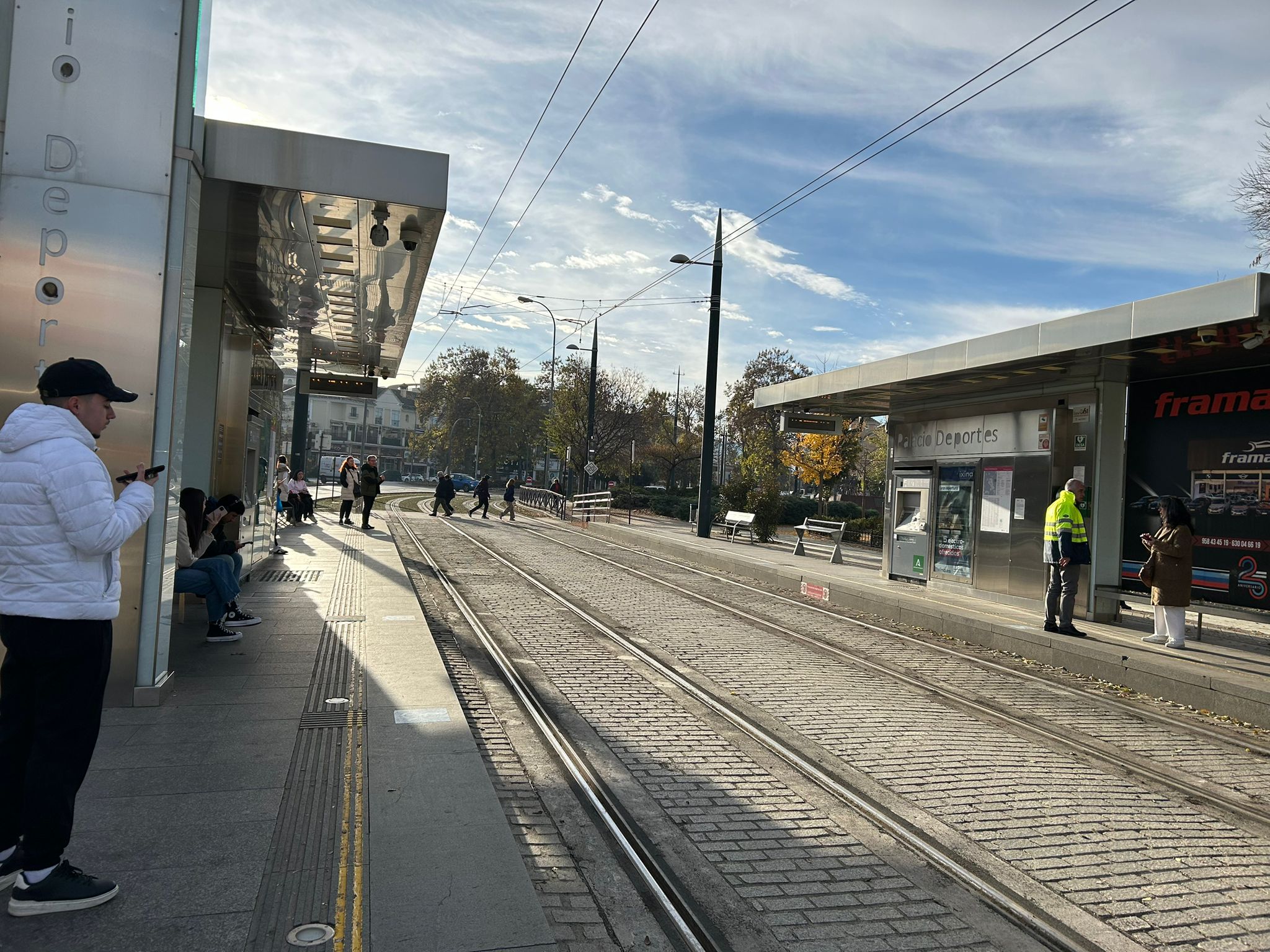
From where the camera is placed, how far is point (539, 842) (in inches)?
166

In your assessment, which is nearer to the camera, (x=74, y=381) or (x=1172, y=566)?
(x=74, y=381)

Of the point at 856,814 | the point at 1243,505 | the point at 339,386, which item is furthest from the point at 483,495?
the point at 856,814

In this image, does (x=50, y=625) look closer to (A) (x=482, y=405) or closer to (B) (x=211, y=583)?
(B) (x=211, y=583)

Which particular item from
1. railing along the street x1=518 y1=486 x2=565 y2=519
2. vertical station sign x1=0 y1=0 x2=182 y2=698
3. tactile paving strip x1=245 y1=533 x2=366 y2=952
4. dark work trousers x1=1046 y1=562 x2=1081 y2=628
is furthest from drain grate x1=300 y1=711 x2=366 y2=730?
railing along the street x1=518 y1=486 x2=565 y2=519

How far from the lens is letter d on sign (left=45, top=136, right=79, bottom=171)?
516cm

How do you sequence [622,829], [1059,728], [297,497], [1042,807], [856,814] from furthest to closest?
[297,497]
[1059,728]
[1042,807]
[856,814]
[622,829]

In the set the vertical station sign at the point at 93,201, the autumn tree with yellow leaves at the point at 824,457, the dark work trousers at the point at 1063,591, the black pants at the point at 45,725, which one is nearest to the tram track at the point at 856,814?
the black pants at the point at 45,725

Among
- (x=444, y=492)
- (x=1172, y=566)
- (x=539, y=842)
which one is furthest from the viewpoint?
(x=444, y=492)

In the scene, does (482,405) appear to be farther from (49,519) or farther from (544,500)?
(49,519)

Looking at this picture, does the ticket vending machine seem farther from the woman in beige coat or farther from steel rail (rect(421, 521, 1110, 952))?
steel rail (rect(421, 521, 1110, 952))

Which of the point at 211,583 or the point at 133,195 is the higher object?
the point at 133,195

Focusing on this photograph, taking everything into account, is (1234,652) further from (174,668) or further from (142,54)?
(142,54)

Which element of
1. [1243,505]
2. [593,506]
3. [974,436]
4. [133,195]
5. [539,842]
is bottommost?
[539,842]

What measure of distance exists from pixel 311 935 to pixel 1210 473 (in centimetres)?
1087
